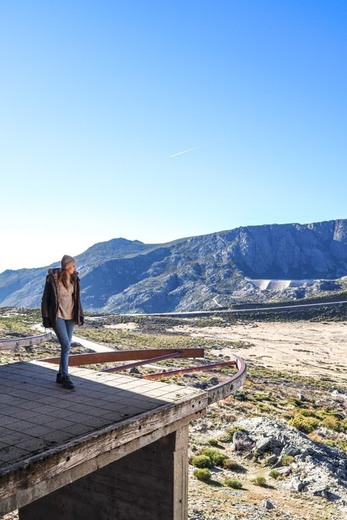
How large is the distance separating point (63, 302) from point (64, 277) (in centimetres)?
40

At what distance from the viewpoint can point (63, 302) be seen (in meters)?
7.08

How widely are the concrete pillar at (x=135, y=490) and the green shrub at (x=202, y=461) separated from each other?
690 cm

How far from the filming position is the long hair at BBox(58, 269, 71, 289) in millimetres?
7031

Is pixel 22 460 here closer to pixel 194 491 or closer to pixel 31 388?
pixel 31 388

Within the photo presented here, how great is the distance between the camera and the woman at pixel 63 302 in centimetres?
696

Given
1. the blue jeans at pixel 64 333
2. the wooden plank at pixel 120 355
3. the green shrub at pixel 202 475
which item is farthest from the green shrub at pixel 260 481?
the blue jeans at pixel 64 333

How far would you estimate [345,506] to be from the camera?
40.2 ft

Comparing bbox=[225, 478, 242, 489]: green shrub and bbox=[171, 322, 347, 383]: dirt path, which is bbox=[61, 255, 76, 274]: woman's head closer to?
bbox=[225, 478, 242, 489]: green shrub

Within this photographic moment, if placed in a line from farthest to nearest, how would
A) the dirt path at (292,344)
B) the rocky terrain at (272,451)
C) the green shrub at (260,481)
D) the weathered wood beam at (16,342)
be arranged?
the dirt path at (292,344) → the green shrub at (260,481) → the rocky terrain at (272,451) → the weathered wood beam at (16,342)

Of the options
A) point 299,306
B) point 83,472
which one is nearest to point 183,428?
point 83,472

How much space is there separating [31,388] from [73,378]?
988 millimetres

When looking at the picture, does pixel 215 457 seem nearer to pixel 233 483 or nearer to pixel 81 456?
pixel 233 483

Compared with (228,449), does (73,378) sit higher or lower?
higher

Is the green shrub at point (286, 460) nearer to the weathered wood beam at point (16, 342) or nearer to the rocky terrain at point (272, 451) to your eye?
the rocky terrain at point (272, 451)
